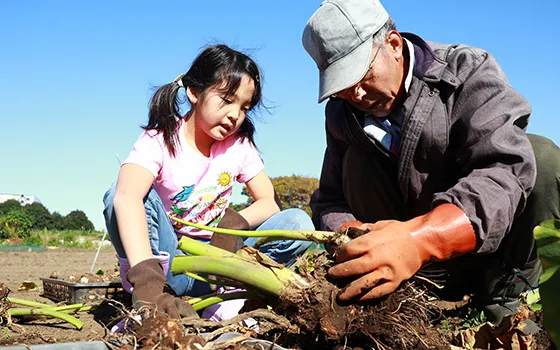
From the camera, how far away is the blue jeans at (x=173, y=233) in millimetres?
2805

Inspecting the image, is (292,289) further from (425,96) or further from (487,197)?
(425,96)

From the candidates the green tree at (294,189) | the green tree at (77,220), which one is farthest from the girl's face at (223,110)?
the green tree at (77,220)

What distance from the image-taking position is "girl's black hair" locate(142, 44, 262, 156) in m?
2.99

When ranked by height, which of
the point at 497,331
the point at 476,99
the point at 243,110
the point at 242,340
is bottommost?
the point at 497,331

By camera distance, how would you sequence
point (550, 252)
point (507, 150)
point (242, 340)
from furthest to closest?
point (507, 150) → point (242, 340) → point (550, 252)

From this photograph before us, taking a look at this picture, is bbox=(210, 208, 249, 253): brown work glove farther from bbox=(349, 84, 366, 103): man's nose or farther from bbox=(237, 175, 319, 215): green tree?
bbox=(237, 175, 319, 215): green tree

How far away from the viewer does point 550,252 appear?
1.20 m

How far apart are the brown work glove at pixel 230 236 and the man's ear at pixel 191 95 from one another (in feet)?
2.17

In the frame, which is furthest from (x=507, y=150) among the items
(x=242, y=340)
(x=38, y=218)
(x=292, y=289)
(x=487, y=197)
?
(x=38, y=218)

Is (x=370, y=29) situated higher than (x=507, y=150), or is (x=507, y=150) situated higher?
(x=370, y=29)

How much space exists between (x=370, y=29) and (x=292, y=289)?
42.2 inches

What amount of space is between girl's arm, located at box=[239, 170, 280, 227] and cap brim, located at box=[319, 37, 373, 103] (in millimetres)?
956

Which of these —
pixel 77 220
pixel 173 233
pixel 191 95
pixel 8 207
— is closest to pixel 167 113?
pixel 191 95

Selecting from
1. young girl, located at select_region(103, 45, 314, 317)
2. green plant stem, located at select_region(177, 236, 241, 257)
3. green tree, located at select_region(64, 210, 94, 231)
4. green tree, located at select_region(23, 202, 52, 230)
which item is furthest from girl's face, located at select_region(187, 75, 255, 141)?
green tree, located at select_region(64, 210, 94, 231)
